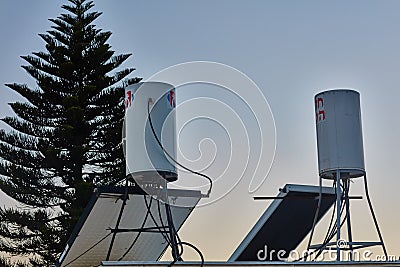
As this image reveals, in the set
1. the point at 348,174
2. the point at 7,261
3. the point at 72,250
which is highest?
the point at 348,174

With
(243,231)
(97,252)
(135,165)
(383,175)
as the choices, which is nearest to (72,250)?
(97,252)

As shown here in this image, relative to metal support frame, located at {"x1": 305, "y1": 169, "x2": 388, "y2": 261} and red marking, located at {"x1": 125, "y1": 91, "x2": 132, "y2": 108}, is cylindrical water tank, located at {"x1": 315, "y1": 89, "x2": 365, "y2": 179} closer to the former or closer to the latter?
metal support frame, located at {"x1": 305, "y1": 169, "x2": 388, "y2": 261}

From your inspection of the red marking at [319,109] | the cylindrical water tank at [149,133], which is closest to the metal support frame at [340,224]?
the red marking at [319,109]

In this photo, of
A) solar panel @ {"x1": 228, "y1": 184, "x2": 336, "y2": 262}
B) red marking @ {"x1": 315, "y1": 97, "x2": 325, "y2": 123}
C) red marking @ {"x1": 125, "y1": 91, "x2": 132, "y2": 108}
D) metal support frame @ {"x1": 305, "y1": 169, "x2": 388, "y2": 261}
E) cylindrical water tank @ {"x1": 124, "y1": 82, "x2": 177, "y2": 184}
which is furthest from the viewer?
solar panel @ {"x1": 228, "y1": 184, "x2": 336, "y2": 262}

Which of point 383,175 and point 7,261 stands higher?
point 383,175

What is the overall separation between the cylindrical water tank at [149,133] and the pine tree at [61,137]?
8568 millimetres

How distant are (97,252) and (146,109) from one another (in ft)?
5.75

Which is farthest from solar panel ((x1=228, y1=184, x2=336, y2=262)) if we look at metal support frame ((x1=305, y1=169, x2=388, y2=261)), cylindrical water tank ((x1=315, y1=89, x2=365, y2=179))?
cylindrical water tank ((x1=315, y1=89, x2=365, y2=179))

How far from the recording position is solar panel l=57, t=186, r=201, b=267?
7.46 m

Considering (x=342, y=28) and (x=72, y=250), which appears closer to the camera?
(x=72, y=250)

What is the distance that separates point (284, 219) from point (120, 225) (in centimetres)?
168

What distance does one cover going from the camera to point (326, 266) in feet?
20.8

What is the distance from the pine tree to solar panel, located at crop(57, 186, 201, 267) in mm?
6919

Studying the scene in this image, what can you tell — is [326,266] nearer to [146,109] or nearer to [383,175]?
[146,109]
